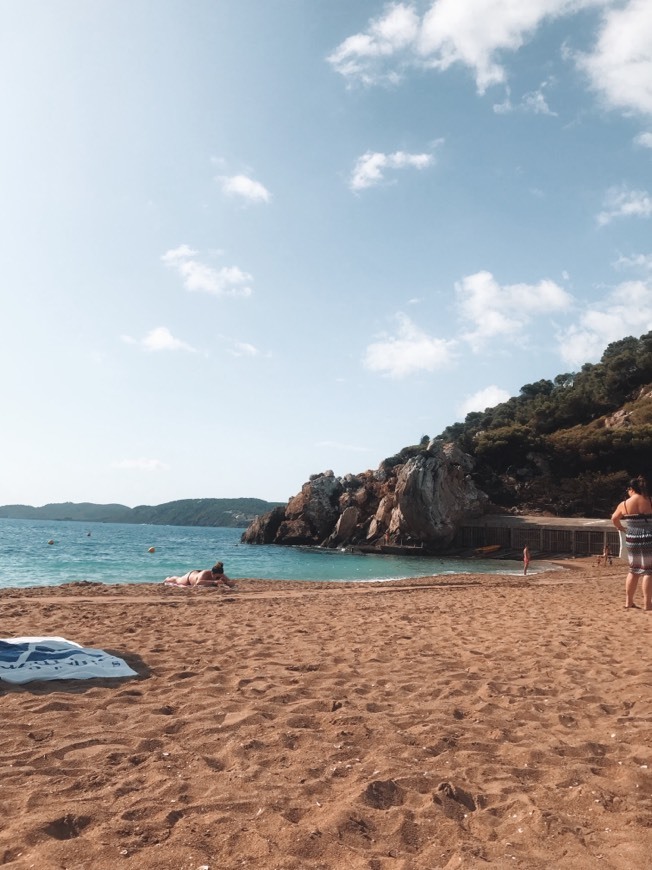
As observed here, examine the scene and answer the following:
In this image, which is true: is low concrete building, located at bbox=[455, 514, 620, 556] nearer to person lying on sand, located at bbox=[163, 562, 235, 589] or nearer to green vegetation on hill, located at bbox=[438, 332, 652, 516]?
green vegetation on hill, located at bbox=[438, 332, 652, 516]

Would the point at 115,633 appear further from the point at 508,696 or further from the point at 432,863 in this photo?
the point at 432,863

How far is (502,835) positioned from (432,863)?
449mm

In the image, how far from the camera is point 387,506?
59438mm

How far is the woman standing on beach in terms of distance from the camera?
9.01m

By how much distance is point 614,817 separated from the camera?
3045 mm

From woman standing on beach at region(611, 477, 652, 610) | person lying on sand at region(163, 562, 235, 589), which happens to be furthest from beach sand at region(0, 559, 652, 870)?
person lying on sand at region(163, 562, 235, 589)

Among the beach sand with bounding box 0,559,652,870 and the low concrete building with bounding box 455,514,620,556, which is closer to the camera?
the beach sand with bounding box 0,559,652,870

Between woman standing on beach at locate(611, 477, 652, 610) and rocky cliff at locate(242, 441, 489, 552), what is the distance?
43.6 metres

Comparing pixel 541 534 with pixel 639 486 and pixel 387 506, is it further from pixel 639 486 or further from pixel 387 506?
pixel 639 486

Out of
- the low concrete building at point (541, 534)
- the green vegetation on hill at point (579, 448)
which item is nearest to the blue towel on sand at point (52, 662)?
the low concrete building at point (541, 534)

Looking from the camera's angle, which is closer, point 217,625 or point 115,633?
point 115,633

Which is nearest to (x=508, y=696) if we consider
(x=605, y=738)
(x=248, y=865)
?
(x=605, y=738)

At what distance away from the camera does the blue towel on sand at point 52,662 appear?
5.51m

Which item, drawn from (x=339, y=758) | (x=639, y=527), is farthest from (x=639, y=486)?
(x=339, y=758)
